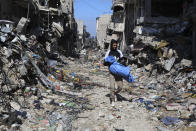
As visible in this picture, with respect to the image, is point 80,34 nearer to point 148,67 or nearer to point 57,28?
point 57,28

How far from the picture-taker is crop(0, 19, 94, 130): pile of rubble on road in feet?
15.2

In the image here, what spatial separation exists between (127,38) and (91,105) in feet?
47.8

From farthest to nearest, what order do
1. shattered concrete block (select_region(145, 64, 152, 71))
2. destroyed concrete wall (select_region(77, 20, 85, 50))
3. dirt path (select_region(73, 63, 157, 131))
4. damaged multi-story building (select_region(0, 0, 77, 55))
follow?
destroyed concrete wall (select_region(77, 20, 85, 50)), damaged multi-story building (select_region(0, 0, 77, 55)), shattered concrete block (select_region(145, 64, 152, 71)), dirt path (select_region(73, 63, 157, 131))

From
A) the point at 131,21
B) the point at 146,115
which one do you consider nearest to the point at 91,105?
the point at 146,115

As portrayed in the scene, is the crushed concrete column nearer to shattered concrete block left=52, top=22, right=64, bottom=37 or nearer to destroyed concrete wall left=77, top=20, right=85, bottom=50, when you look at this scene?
shattered concrete block left=52, top=22, right=64, bottom=37

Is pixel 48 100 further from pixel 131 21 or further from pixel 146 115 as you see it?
pixel 131 21

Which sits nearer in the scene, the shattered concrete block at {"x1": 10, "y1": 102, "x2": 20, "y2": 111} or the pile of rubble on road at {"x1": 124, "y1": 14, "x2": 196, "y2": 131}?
the shattered concrete block at {"x1": 10, "y1": 102, "x2": 20, "y2": 111}

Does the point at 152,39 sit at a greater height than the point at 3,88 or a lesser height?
greater

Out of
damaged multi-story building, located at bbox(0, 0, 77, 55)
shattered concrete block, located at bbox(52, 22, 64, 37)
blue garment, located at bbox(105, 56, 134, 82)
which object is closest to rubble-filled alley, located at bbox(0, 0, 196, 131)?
blue garment, located at bbox(105, 56, 134, 82)

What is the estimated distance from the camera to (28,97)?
5.98 m

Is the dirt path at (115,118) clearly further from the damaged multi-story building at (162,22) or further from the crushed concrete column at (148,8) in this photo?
the crushed concrete column at (148,8)

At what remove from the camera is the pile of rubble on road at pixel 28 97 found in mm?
4625

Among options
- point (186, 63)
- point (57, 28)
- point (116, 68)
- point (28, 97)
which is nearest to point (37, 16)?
point (57, 28)

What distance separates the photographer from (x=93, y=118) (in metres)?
5.21
